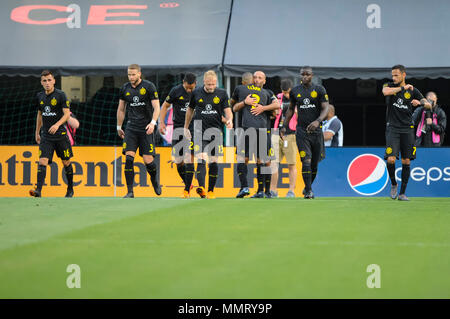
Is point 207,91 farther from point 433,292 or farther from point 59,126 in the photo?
point 433,292

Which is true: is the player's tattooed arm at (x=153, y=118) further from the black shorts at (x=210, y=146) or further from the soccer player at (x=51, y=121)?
the soccer player at (x=51, y=121)

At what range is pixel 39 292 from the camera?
384 centimetres

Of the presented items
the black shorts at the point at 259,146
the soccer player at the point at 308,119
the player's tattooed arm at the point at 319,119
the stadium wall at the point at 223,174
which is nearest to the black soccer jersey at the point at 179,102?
the black shorts at the point at 259,146

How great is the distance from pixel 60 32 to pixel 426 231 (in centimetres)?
1260

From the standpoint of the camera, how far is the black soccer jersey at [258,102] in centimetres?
1163

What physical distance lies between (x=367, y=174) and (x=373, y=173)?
0.38ft

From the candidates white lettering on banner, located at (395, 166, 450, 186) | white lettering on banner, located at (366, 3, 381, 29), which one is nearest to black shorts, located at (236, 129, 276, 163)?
white lettering on banner, located at (395, 166, 450, 186)

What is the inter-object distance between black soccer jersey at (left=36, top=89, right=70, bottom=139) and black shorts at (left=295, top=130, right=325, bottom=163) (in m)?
3.79

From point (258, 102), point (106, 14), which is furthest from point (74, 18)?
point (258, 102)

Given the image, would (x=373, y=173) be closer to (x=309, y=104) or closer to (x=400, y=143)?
(x=400, y=143)

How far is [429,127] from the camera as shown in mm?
15469

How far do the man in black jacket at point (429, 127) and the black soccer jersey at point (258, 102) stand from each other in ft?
16.2

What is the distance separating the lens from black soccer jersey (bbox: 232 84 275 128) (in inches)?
458

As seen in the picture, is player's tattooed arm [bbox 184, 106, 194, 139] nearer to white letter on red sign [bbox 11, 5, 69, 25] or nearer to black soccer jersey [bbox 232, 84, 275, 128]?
black soccer jersey [bbox 232, 84, 275, 128]
